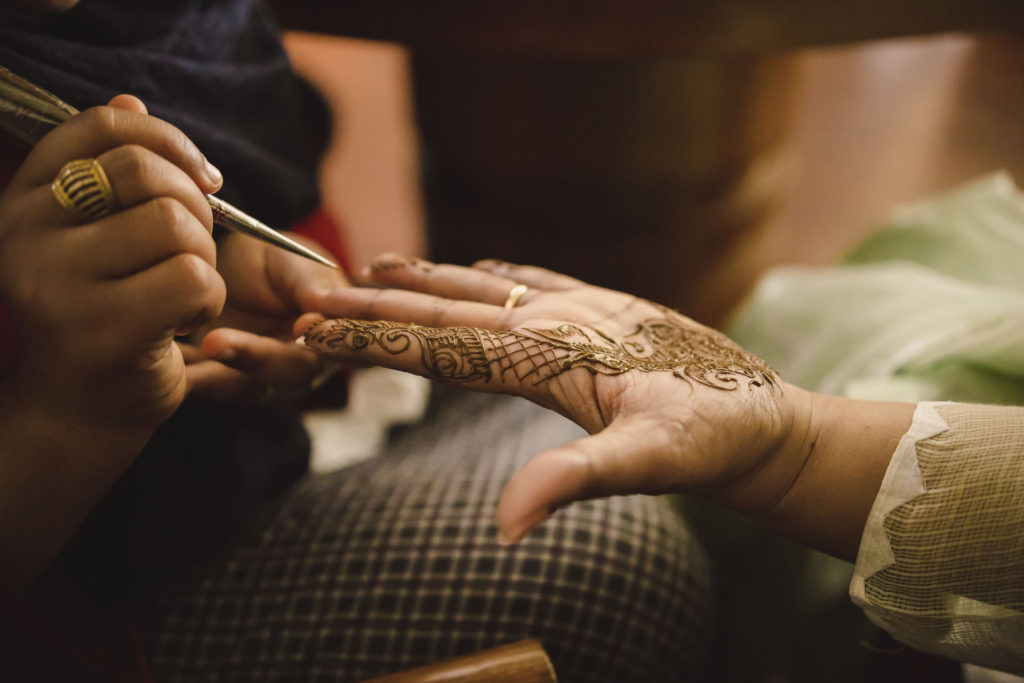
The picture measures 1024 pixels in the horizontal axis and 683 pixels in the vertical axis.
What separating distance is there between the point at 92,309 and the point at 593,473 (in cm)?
35

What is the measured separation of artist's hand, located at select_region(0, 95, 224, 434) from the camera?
16.6 inches

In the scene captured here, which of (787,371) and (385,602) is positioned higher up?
(787,371)

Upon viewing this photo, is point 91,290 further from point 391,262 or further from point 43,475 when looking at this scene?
point 391,262

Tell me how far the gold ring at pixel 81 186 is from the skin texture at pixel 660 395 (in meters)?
0.18

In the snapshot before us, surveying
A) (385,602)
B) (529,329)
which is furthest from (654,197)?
(385,602)

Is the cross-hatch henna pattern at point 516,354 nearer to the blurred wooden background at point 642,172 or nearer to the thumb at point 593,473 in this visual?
the thumb at point 593,473

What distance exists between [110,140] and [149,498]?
1.14 ft

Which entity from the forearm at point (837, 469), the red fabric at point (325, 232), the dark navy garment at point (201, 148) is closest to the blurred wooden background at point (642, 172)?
the red fabric at point (325, 232)

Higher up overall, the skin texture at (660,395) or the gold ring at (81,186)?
the gold ring at (81,186)

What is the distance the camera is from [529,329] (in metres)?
0.54

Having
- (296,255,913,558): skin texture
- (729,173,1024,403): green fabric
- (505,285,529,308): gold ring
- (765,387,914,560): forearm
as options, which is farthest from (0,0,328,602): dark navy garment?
(729,173,1024,403): green fabric

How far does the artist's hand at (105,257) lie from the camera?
421 millimetres

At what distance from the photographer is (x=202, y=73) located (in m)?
0.67

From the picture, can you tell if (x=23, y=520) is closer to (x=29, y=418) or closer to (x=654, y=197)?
(x=29, y=418)
